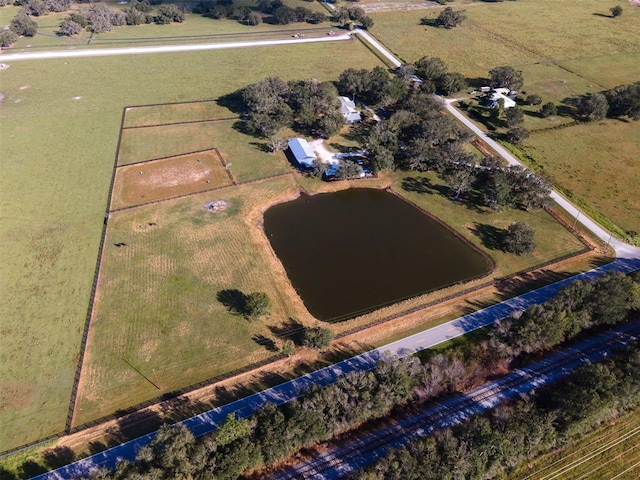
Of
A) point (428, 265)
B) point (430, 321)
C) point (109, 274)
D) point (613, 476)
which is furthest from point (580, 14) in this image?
point (109, 274)

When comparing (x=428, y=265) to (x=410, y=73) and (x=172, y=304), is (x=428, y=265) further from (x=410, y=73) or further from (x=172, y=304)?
(x=410, y=73)

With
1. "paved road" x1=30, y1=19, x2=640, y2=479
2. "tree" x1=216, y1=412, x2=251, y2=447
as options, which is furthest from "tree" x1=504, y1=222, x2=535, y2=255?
"tree" x1=216, y1=412, x2=251, y2=447

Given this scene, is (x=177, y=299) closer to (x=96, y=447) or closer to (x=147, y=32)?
(x=96, y=447)

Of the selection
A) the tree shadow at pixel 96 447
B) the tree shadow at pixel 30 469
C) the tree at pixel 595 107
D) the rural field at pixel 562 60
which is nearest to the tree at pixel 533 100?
the rural field at pixel 562 60

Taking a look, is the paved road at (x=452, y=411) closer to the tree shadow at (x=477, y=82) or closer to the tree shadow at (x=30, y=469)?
the tree shadow at (x=30, y=469)

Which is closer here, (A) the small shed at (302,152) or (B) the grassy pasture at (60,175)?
(B) the grassy pasture at (60,175)
